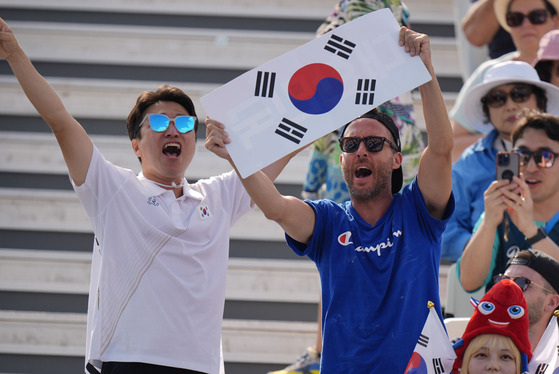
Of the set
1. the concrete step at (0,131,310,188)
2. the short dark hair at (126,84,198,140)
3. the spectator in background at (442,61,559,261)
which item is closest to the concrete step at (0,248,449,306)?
the concrete step at (0,131,310,188)

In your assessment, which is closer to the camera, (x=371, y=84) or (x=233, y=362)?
(x=371, y=84)

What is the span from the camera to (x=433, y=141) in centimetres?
310

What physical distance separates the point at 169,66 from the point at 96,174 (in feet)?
10.9

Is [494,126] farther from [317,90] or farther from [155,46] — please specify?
[155,46]

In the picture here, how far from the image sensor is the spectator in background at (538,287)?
3434mm

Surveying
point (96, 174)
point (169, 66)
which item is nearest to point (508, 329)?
point (96, 174)

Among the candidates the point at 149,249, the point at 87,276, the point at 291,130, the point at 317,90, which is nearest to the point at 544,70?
the point at 317,90

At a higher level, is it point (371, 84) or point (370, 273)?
point (371, 84)

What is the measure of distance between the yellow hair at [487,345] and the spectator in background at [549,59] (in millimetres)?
2162

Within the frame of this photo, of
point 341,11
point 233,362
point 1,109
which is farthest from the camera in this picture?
point 1,109

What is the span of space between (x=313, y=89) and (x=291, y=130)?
0.60ft

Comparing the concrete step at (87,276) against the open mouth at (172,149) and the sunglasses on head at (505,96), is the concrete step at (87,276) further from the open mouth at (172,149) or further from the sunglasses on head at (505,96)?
the open mouth at (172,149)

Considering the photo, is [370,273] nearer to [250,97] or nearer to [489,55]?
[250,97]

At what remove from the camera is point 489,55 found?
591cm
